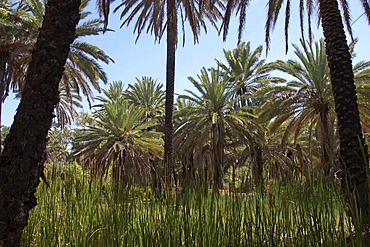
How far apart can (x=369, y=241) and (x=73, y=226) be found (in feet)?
9.37

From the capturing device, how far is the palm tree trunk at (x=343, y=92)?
5.95 m

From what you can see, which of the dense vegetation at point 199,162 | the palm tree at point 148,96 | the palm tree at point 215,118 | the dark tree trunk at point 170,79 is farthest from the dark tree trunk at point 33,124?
the palm tree at point 148,96

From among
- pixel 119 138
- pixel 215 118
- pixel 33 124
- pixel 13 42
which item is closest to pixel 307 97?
pixel 215 118

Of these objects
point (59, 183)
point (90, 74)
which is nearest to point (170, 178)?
point (59, 183)

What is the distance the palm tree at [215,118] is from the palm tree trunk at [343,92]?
13.0m

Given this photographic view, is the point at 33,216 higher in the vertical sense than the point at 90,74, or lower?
lower

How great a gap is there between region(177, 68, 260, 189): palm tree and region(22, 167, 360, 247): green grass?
50.8ft

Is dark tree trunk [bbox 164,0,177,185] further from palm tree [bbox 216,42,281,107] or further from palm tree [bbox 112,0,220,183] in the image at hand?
palm tree [bbox 216,42,281,107]

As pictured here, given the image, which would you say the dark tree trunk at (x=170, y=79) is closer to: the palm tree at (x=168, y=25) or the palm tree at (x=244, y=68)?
the palm tree at (x=168, y=25)

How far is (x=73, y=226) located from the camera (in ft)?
14.0

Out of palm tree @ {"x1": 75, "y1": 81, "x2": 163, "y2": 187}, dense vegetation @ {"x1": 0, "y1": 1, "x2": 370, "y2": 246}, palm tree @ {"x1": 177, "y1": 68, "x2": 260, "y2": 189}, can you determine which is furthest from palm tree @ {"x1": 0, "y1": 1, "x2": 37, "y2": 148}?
palm tree @ {"x1": 177, "y1": 68, "x2": 260, "y2": 189}

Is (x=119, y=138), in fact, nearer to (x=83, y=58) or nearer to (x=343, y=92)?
(x=83, y=58)

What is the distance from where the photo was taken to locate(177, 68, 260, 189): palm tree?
2083 centimetres

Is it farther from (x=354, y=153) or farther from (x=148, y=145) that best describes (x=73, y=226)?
(x=148, y=145)
